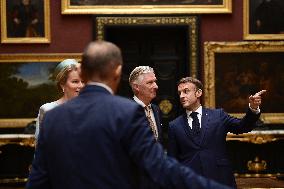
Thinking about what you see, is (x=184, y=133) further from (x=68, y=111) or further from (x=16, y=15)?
(x=16, y=15)

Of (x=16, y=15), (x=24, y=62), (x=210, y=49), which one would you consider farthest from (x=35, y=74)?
(x=210, y=49)

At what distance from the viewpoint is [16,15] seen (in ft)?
33.7

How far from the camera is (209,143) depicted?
198 inches

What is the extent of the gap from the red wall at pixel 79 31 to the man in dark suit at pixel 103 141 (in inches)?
310

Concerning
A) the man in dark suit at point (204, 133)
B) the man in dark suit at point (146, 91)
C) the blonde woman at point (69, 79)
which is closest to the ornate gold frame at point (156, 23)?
the man in dark suit at point (204, 133)

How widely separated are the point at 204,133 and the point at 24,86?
19.3 ft

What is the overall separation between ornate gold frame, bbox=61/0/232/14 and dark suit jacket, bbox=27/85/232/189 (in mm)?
7862

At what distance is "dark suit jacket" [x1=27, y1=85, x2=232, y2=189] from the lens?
237cm

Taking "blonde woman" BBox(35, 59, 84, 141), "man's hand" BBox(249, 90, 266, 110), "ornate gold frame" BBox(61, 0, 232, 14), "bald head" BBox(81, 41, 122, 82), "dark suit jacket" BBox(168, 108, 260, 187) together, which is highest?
"ornate gold frame" BBox(61, 0, 232, 14)

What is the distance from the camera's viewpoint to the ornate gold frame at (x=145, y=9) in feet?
33.7

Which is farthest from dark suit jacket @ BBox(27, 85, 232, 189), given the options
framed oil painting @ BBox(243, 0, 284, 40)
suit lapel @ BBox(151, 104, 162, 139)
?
framed oil painting @ BBox(243, 0, 284, 40)

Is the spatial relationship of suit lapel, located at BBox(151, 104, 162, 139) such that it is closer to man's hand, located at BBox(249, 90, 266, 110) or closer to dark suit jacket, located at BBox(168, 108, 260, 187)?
dark suit jacket, located at BBox(168, 108, 260, 187)

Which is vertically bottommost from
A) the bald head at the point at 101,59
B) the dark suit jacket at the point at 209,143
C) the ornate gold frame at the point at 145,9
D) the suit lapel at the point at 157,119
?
the dark suit jacket at the point at 209,143

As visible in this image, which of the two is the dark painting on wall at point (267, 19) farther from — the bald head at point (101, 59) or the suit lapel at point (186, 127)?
the bald head at point (101, 59)
